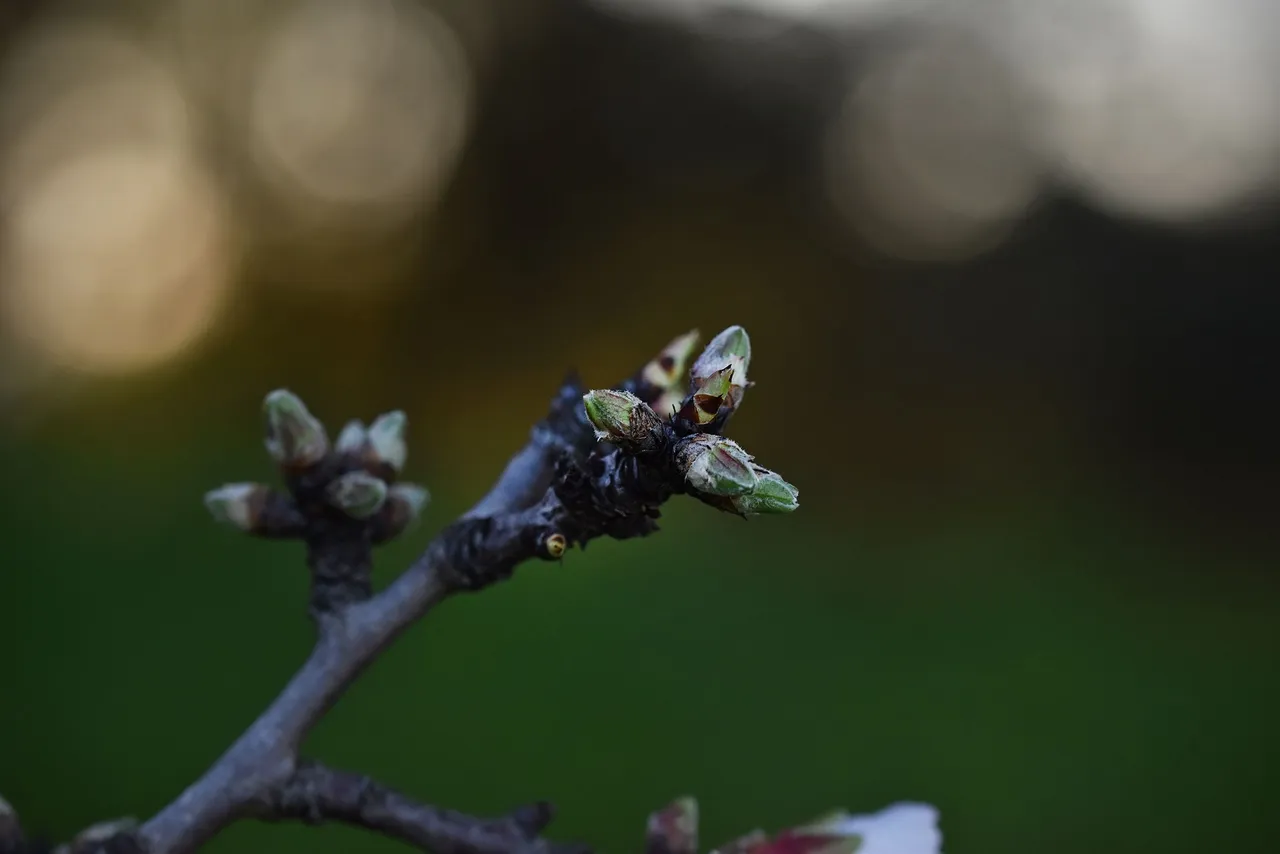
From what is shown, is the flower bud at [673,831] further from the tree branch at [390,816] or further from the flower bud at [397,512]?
the flower bud at [397,512]

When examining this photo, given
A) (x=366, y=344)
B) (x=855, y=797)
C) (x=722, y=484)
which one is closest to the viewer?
(x=722, y=484)

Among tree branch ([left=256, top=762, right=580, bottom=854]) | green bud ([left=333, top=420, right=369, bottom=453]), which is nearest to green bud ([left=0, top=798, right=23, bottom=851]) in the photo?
tree branch ([left=256, top=762, right=580, bottom=854])

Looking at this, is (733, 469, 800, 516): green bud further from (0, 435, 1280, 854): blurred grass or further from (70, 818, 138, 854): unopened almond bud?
(0, 435, 1280, 854): blurred grass

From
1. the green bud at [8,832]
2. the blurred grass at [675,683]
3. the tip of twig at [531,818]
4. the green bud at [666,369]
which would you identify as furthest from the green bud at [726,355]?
the blurred grass at [675,683]

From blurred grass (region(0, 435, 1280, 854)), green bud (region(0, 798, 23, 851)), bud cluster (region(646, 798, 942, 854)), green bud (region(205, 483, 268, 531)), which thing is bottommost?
green bud (region(0, 798, 23, 851))

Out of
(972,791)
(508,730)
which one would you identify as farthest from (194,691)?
(972,791)

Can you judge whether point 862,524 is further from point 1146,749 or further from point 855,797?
point 855,797

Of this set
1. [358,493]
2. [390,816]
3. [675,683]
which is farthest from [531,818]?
[675,683]
